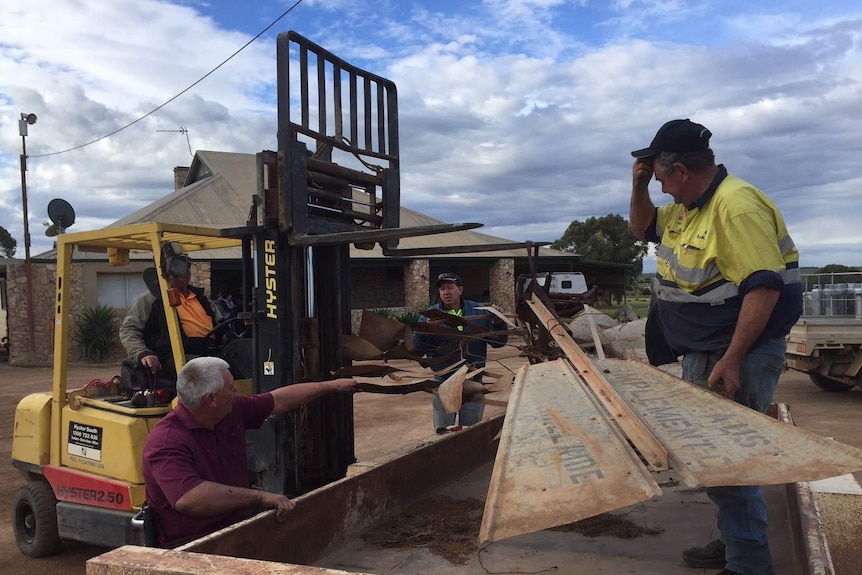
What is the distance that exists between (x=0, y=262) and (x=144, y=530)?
2119 centimetres

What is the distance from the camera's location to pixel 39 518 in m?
4.91

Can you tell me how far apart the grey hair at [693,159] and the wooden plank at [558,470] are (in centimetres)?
102

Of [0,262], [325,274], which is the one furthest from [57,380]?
[0,262]

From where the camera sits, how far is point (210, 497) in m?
2.87

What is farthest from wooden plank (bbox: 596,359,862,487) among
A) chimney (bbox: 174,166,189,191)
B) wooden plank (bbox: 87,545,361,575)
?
chimney (bbox: 174,166,189,191)

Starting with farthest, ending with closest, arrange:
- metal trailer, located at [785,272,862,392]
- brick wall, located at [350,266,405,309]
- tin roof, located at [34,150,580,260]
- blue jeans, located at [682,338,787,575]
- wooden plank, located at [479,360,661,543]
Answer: brick wall, located at [350,266,405,309] < tin roof, located at [34,150,580,260] < metal trailer, located at [785,272,862,392] < blue jeans, located at [682,338,787,575] < wooden plank, located at [479,360,661,543]

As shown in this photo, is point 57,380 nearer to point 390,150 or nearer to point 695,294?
point 390,150

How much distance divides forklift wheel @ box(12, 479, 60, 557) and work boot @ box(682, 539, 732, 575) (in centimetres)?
421

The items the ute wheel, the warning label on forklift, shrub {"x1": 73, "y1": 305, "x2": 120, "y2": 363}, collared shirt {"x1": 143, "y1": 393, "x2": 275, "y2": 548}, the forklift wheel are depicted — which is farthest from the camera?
shrub {"x1": 73, "y1": 305, "x2": 120, "y2": 363}

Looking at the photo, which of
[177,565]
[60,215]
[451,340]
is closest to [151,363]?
[60,215]

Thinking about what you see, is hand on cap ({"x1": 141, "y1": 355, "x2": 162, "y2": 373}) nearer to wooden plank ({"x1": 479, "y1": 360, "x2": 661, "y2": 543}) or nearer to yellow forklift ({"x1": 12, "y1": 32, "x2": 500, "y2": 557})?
yellow forklift ({"x1": 12, "y1": 32, "x2": 500, "y2": 557})

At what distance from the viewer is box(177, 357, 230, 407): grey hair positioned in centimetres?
305

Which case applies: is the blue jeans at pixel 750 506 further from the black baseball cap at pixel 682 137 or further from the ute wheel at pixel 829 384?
the ute wheel at pixel 829 384

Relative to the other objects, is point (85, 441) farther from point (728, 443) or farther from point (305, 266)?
point (728, 443)
